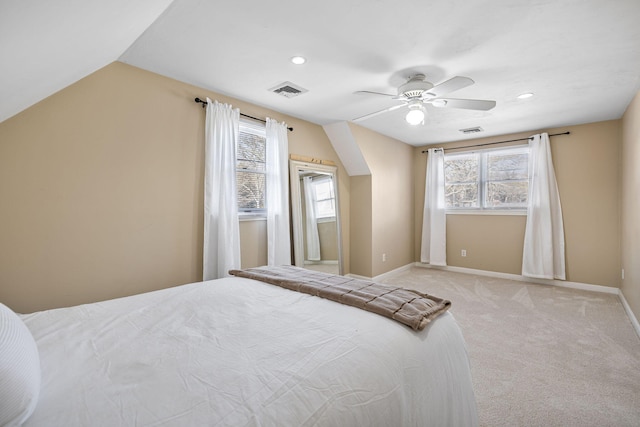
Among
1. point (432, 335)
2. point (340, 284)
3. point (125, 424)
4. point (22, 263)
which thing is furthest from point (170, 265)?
point (432, 335)

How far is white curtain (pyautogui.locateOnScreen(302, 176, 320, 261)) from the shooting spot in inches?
158

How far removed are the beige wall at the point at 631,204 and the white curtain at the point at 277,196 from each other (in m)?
3.61

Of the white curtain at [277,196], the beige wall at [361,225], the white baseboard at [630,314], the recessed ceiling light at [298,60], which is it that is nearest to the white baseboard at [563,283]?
the white baseboard at [630,314]

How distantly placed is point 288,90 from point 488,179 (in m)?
3.97

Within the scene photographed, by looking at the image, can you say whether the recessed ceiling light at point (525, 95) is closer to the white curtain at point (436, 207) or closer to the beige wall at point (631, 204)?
the beige wall at point (631, 204)

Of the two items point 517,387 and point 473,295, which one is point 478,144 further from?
point 517,387

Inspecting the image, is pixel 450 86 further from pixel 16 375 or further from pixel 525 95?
pixel 16 375

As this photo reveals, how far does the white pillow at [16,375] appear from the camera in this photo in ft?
2.09

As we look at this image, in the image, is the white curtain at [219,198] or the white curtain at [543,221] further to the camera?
the white curtain at [543,221]

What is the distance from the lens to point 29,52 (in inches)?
53.0

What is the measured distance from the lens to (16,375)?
686 millimetres

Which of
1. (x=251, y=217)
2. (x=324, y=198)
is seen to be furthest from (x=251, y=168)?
(x=324, y=198)

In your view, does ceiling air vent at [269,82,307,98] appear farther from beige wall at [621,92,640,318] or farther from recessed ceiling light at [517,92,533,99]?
beige wall at [621,92,640,318]

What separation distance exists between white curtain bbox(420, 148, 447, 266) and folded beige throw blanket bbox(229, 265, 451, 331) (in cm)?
395
